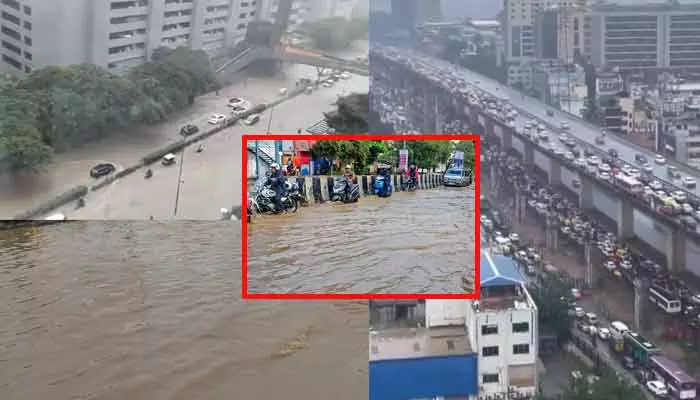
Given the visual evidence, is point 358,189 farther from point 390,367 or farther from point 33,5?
point 33,5

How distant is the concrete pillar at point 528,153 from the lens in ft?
7.29

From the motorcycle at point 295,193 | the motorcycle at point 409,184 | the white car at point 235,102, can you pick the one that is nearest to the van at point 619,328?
the motorcycle at point 409,184

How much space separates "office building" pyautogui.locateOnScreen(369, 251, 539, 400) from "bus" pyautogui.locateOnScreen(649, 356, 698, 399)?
0.93 ft

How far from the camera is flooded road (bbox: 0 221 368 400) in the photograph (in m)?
2.46

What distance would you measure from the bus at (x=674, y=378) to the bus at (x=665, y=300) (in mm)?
117

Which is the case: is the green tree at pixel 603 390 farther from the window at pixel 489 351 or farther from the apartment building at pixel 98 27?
the apartment building at pixel 98 27

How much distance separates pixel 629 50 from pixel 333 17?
772 mm

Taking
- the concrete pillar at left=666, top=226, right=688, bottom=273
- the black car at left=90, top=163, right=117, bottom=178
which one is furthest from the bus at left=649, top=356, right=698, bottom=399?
the black car at left=90, top=163, right=117, bottom=178

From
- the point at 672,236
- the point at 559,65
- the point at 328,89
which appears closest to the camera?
the point at 672,236

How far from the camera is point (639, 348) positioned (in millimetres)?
2092

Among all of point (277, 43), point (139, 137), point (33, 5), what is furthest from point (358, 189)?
point (33, 5)

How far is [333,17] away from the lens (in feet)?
7.73

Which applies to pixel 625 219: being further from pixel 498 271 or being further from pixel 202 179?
pixel 202 179

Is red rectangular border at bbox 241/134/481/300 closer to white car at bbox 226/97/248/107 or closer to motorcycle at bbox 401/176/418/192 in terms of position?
motorcycle at bbox 401/176/418/192
